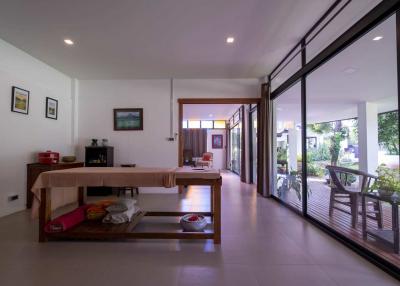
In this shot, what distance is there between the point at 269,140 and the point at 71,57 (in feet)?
14.4

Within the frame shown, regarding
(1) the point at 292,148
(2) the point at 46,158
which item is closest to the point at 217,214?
(1) the point at 292,148

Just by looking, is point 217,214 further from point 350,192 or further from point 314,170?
point 314,170

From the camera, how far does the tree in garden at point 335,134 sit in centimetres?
297

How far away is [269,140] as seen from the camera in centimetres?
512

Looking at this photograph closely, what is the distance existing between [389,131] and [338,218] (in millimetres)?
1446

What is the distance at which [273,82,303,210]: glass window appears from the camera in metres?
4.01

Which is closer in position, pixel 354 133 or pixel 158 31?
pixel 354 133

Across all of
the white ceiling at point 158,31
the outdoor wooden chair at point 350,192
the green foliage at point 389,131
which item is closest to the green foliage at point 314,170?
the outdoor wooden chair at point 350,192

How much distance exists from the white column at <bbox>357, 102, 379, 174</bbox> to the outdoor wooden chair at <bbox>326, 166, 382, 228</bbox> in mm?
123

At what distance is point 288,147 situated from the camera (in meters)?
4.70

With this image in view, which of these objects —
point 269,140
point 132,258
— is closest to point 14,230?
point 132,258

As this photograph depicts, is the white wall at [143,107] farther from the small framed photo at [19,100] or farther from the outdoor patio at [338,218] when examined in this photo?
the outdoor patio at [338,218]

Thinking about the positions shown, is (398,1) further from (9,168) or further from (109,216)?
(9,168)

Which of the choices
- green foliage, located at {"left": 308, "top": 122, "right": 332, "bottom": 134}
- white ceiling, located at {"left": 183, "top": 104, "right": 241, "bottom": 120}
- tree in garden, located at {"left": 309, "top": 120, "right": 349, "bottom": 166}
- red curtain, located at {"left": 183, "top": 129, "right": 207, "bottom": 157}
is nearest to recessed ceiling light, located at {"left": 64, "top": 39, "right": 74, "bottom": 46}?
green foliage, located at {"left": 308, "top": 122, "right": 332, "bottom": 134}
